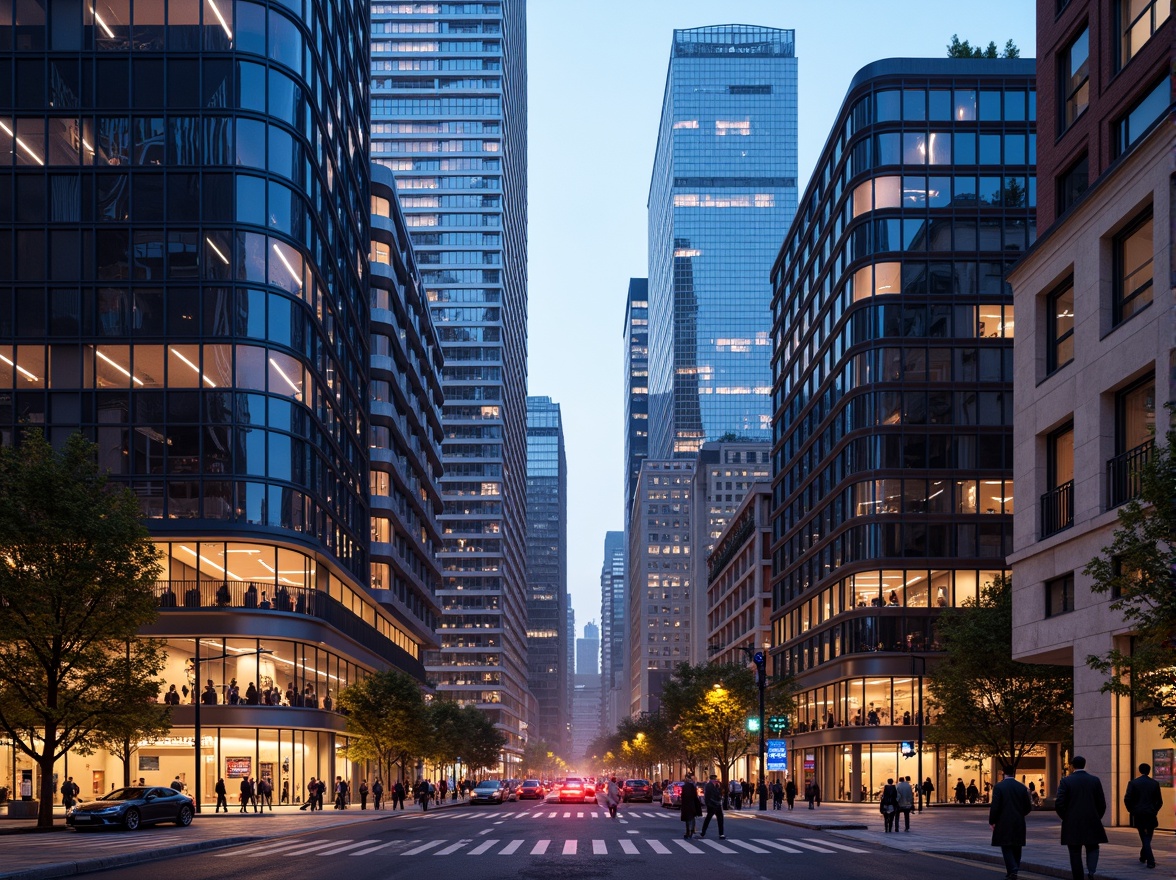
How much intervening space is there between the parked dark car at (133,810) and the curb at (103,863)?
605 centimetres

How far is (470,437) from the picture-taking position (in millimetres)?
177125

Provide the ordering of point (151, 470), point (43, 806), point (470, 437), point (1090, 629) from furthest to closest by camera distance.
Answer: point (470, 437) < point (151, 470) < point (43, 806) < point (1090, 629)

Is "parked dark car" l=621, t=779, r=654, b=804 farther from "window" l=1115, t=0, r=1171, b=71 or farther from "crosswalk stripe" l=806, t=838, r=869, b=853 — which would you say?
"window" l=1115, t=0, r=1171, b=71

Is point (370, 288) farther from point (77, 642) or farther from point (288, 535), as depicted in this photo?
point (77, 642)

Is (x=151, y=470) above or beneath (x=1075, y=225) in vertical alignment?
beneath

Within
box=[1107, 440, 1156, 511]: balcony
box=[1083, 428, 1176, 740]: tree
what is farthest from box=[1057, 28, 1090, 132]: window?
box=[1083, 428, 1176, 740]: tree

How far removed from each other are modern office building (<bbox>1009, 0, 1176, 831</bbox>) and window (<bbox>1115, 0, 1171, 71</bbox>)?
2.5 inches

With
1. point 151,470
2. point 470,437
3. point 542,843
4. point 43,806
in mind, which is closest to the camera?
point 542,843

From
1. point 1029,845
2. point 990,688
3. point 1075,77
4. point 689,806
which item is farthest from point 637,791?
point 1075,77

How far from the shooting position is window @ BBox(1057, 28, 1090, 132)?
1437 inches

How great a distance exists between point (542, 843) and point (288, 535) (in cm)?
3074

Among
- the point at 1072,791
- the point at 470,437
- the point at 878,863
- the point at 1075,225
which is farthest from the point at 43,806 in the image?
the point at 470,437

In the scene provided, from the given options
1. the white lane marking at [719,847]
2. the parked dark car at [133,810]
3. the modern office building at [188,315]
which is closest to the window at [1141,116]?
the white lane marking at [719,847]

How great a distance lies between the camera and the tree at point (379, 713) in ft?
214
